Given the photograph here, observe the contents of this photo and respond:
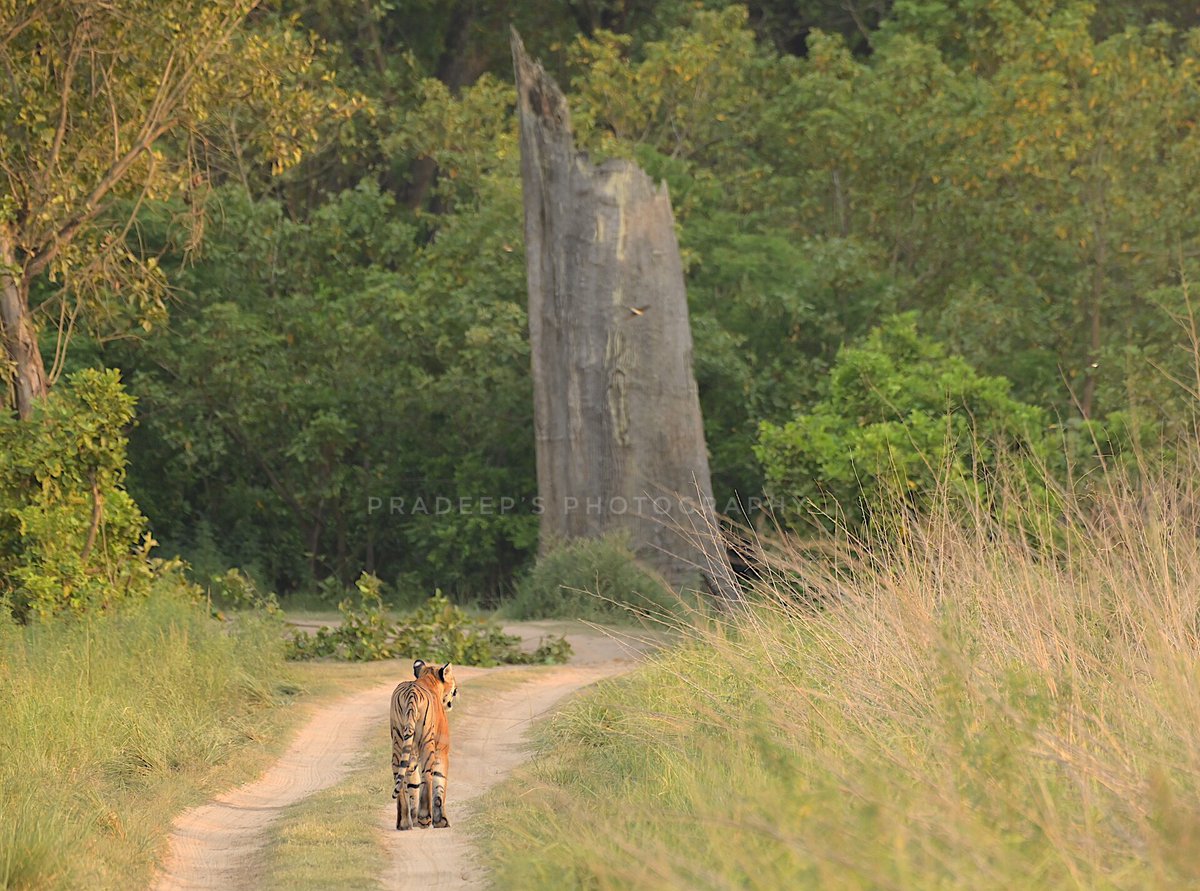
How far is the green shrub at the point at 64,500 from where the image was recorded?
1066 cm

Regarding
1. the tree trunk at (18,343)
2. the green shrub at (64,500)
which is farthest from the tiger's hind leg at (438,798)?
the tree trunk at (18,343)

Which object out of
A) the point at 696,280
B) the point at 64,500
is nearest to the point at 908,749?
the point at 64,500

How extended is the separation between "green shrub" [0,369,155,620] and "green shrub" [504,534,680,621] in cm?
453

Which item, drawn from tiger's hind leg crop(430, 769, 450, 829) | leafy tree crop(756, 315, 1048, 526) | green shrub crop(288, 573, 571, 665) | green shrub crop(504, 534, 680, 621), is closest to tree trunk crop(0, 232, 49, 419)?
green shrub crop(288, 573, 571, 665)

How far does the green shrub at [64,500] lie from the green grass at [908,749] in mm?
4326

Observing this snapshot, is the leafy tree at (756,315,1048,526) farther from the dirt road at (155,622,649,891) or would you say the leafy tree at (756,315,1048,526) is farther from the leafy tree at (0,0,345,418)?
the leafy tree at (0,0,345,418)

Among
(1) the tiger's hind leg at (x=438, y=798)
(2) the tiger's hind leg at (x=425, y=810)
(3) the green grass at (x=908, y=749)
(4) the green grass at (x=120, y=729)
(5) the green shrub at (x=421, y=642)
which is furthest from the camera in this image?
(5) the green shrub at (x=421, y=642)

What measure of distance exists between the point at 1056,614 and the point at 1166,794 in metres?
2.95

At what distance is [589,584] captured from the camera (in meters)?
14.6

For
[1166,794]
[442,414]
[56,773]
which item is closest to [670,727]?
[56,773]

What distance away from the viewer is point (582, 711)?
26.9 ft

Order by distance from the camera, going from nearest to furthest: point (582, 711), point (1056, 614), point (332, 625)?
point (1056, 614) → point (582, 711) → point (332, 625)

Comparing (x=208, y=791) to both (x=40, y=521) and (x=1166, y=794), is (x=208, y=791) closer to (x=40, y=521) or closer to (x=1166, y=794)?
(x=40, y=521)

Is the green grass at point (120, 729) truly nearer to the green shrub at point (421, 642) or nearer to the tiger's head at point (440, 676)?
the green shrub at point (421, 642)
